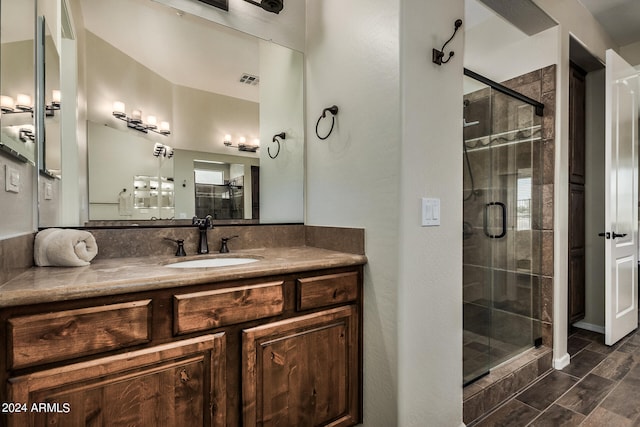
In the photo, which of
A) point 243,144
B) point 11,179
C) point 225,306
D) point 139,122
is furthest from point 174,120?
point 225,306

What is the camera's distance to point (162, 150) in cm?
168

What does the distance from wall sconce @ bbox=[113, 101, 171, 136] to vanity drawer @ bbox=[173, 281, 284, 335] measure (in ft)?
3.31

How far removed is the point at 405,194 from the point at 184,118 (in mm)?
1273

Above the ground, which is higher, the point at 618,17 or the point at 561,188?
the point at 618,17

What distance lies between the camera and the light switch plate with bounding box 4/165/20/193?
102cm

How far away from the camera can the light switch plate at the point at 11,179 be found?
1.02 meters

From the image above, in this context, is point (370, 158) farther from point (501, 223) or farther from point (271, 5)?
point (501, 223)

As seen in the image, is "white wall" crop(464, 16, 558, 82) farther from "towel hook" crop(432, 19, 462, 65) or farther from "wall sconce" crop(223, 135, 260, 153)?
"wall sconce" crop(223, 135, 260, 153)

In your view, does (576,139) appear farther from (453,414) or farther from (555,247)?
(453,414)

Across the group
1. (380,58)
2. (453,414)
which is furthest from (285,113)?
(453,414)

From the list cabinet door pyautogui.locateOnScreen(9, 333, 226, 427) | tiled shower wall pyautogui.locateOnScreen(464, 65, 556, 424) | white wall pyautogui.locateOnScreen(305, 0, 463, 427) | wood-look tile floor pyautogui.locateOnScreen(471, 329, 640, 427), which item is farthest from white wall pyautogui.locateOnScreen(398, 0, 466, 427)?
tiled shower wall pyautogui.locateOnScreen(464, 65, 556, 424)

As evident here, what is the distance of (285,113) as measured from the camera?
203cm

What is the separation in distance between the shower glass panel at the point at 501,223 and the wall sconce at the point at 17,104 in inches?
86.6

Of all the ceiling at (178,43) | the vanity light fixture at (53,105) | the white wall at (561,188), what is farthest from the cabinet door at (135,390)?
the white wall at (561,188)
